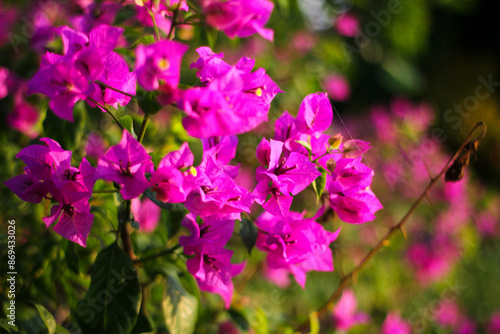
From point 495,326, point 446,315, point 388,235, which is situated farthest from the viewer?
point 446,315

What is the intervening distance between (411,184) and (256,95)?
2.25 m

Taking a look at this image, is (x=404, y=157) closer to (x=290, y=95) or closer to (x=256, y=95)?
(x=290, y=95)

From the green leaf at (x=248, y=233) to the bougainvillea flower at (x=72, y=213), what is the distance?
0.69ft

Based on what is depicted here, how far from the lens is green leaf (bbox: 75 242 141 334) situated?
0.55m

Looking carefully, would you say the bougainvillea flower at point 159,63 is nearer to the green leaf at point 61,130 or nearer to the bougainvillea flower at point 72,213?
the bougainvillea flower at point 72,213

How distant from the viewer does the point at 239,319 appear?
84cm

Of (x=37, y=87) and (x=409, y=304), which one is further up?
(x=37, y=87)

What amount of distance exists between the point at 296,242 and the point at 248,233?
0.07 metres

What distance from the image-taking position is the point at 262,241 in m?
0.64

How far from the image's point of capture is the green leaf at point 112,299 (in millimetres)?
550

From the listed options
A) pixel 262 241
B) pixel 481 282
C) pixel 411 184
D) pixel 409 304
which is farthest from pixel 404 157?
pixel 262 241

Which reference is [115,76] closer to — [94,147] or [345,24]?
[94,147]

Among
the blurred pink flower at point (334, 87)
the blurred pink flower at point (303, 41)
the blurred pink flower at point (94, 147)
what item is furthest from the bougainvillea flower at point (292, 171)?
the blurred pink flower at point (334, 87)

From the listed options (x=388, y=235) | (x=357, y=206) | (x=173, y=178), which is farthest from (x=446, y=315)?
(x=173, y=178)
